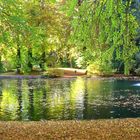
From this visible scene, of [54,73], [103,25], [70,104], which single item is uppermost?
[103,25]

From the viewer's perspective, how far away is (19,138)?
10.9 meters

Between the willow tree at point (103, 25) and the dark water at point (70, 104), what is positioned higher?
the willow tree at point (103, 25)

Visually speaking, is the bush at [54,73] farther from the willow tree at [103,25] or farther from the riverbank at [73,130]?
the willow tree at [103,25]

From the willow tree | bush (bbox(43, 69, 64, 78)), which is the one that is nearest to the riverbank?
the willow tree

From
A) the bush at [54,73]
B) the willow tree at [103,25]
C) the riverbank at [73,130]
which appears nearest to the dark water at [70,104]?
the riverbank at [73,130]

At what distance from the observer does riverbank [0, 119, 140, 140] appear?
11.0m

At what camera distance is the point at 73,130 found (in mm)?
11930

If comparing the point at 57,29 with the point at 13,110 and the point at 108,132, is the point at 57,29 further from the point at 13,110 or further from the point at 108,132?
the point at 108,132

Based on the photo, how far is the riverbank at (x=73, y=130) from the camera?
11.0 metres

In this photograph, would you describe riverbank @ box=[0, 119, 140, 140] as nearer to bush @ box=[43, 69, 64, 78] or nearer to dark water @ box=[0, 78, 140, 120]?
dark water @ box=[0, 78, 140, 120]

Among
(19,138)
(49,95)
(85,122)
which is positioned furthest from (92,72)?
(19,138)

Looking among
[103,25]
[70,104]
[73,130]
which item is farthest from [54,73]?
[103,25]

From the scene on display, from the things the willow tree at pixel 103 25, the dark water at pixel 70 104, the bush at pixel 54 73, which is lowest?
the dark water at pixel 70 104

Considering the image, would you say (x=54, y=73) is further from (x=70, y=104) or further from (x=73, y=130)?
(x=73, y=130)
